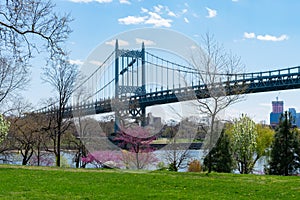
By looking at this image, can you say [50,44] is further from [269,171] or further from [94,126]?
[269,171]

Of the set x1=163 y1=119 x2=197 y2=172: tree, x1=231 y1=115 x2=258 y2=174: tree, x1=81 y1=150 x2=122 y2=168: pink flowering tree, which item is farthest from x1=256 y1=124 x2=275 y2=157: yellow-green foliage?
x1=81 y1=150 x2=122 y2=168: pink flowering tree

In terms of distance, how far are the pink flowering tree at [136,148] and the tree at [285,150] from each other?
4.91m

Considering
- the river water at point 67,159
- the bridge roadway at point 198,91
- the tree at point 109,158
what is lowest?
the river water at point 67,159

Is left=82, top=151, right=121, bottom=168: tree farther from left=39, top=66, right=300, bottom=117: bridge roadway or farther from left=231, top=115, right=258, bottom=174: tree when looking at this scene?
left=231, top=115, right=258, bottom=174: tree

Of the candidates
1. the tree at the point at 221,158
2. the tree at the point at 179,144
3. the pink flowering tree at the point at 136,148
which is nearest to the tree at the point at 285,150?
the tree at the point at 221,158

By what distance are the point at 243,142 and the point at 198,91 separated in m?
7.41

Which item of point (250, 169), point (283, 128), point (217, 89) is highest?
point (217, 89)

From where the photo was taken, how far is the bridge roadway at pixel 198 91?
13.9 meters

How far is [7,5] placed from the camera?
6.75m

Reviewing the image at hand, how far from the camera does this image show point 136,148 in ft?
59.5

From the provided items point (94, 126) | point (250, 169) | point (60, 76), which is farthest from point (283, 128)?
point (60, 76)

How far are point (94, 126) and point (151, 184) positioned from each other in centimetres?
910

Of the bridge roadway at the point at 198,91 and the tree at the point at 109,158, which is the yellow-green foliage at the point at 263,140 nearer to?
the bridge roadway at the point at 198,91

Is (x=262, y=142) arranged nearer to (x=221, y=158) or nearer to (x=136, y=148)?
(x=221, y=158)
